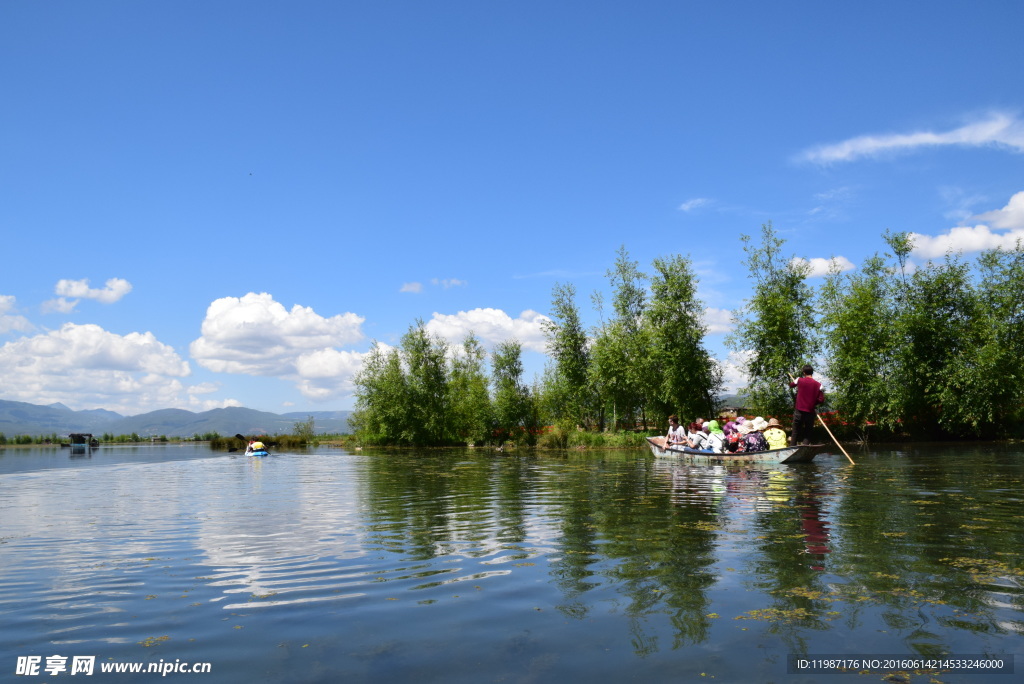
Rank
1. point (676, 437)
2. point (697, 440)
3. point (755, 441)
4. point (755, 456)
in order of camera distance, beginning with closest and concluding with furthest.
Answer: point (755, 456) → point (755, 441) → point (697, 440) → point (676, 437)

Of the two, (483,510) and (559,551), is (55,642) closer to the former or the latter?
(559,551)

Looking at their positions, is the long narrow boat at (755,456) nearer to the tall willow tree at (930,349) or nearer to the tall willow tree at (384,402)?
the tall willow tree at (930,349)

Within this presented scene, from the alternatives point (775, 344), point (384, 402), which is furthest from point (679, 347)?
point (384, 402)

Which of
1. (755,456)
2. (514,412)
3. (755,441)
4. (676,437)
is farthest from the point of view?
(514,412)

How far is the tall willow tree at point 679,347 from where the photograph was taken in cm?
5450

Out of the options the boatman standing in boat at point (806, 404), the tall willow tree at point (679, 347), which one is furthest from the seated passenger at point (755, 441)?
the tall willow tree at point (679, 347)

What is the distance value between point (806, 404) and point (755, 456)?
323 centimetres

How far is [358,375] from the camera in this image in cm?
8262

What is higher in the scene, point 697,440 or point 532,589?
point 697,440

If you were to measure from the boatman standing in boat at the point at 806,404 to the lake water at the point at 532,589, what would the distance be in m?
8.07

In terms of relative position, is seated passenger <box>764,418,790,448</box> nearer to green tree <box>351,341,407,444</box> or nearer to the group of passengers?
the group of passengers

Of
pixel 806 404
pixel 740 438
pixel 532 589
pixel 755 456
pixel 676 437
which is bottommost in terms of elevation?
pixel 755 456

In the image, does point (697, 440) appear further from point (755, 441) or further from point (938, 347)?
point (938, 347)

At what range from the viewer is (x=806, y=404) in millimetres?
24328
